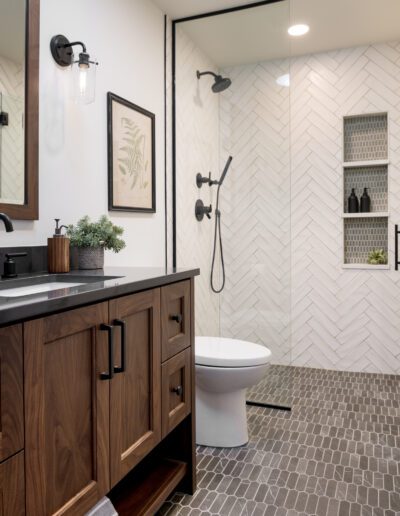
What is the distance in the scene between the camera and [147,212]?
2666 millimetres

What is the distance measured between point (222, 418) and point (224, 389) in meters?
0.17

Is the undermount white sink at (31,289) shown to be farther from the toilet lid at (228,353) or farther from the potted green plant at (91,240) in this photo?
the toilet lid at (228,353)

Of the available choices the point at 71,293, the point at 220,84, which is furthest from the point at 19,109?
the point at 220,84

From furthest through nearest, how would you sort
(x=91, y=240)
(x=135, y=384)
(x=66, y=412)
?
(x=91, y=240)
(x=135, y=384)
(x=66, y=412)

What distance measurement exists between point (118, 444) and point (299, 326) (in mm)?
2653

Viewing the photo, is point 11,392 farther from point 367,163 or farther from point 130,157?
point 367,163

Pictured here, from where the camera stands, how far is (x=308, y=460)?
2.11m

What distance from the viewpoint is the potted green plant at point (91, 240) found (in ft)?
6.12

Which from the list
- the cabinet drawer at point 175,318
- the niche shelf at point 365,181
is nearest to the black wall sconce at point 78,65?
the cabinet drawer at point 175,318

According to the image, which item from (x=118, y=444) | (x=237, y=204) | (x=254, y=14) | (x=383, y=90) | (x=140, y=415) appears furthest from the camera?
(x=383, y=90)

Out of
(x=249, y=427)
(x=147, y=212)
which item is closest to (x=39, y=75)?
(x=147, y=212)

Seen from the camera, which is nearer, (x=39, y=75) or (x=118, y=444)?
(x=118, y=444)

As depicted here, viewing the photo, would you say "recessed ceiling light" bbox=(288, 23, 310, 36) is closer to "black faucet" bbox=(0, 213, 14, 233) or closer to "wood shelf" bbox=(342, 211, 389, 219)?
"wood shelf" bbox=(342, 211, 389, 219)

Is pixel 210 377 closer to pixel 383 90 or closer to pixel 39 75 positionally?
pixel 39 75
